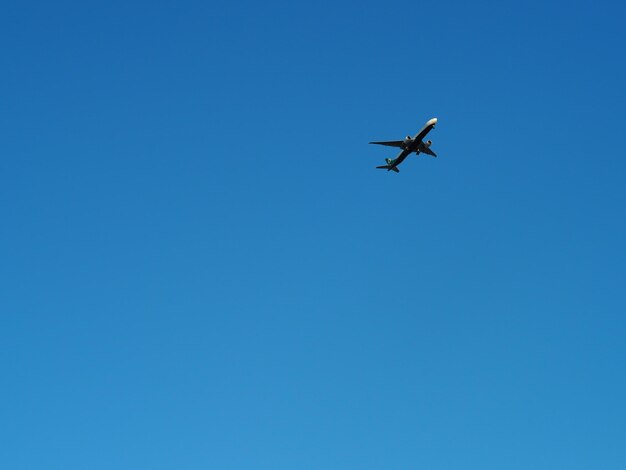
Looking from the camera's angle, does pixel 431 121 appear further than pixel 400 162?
No

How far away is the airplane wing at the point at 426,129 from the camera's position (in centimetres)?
14812

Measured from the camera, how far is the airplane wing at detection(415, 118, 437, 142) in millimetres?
148125

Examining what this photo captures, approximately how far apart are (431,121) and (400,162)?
17990 mm

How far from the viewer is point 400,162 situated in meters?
164

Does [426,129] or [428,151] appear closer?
[426,129]

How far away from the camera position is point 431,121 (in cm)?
14812

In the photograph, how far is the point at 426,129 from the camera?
15025cm

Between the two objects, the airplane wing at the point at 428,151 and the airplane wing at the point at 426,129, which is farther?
the airplane wing at the point at 428,151

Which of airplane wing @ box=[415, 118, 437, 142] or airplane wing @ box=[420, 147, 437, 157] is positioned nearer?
airplane wing @ box=[415, 118, 437, 142]
